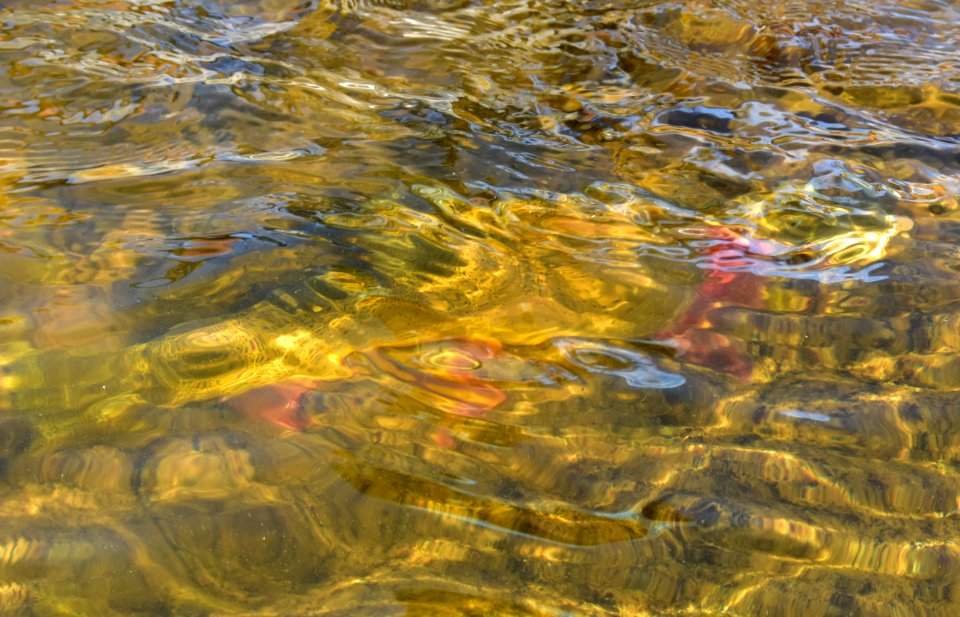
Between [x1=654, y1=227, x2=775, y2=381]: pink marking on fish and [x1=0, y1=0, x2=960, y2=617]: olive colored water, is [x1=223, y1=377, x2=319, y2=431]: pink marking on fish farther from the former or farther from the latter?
[x1=654, y1=227, x2=775, y2=381]: pink marking on fish

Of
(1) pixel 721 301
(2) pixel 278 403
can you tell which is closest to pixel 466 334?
(2) pixel 278 403

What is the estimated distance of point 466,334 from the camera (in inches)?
85.2

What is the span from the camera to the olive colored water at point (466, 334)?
1.53m

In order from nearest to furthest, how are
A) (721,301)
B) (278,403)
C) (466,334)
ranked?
(278,403) → (466,334) → (721,301)

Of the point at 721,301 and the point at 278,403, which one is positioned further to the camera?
the point at 721,301

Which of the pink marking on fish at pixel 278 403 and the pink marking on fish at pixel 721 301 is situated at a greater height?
the pink marking on fish at pixel 721 301

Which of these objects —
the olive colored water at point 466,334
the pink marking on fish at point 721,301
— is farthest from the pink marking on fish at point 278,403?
the pink marking on fish at point 721,301

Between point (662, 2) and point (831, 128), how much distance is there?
168 centimetres

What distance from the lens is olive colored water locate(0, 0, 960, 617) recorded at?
1.53 metres

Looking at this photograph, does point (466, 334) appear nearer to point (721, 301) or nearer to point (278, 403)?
point (278, 403)

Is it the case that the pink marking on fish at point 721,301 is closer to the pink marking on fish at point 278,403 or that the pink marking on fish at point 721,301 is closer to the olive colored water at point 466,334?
the olive colored water at point 466,334

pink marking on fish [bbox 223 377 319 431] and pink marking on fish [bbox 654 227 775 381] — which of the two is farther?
pink marking on fish [bbox 654 227 775 381]

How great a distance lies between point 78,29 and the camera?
13.1ft

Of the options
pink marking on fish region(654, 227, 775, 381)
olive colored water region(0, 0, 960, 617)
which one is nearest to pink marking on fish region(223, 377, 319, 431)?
olive colored water region(0, 0, 960, 617)
